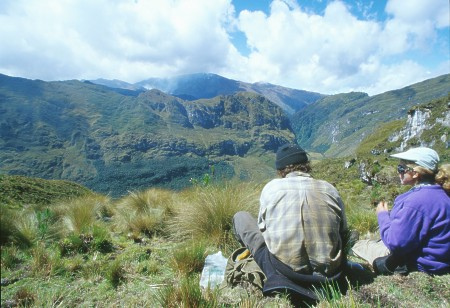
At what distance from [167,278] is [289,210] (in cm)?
211

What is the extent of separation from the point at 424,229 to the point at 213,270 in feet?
9.16

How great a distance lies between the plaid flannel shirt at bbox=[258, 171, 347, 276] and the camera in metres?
3.46

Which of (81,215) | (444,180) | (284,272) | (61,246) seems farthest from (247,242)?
(81,215)

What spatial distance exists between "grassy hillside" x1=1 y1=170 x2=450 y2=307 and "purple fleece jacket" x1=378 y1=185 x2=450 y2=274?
0.25m

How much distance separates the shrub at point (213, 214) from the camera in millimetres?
5703

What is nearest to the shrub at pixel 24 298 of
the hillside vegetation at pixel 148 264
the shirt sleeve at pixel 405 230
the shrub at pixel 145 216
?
the hillside vegetation at pixel 148 264

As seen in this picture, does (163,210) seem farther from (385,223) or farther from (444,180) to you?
(444,180)

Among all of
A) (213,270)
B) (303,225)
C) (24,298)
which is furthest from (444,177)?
(24,298)

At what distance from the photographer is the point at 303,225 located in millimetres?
3455

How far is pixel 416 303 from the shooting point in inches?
130

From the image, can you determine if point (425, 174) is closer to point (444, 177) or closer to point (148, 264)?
point (444, 177)

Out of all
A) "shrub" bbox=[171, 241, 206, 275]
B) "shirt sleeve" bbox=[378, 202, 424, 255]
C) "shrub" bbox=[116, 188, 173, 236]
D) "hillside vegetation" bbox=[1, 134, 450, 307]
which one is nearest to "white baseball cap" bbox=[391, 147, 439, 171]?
"shirt sleeve" bbox=[378, 202, 424, 255]

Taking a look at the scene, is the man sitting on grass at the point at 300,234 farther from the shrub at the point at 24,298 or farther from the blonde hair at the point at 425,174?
the shrub at the point at 24,298

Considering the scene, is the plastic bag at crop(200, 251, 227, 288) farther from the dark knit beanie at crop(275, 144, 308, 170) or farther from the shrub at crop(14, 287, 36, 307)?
the shrub at crop(14, 287, 36, 307)
